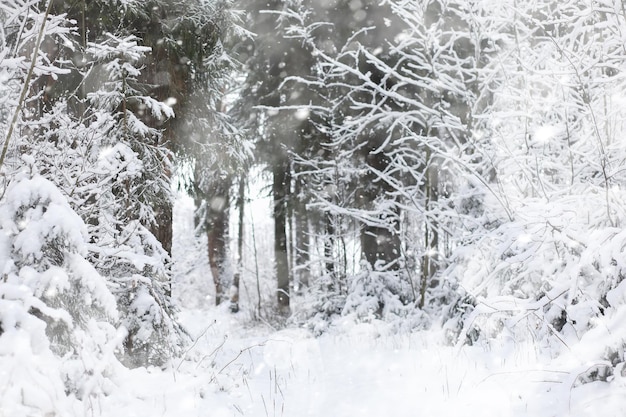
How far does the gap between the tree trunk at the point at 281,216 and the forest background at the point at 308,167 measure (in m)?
0.10

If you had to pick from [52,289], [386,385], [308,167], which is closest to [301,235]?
[308,167]

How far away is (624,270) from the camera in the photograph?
119 inches

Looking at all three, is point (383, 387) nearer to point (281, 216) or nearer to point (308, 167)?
point (308, 167)

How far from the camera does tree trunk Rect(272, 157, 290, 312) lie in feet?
46.0

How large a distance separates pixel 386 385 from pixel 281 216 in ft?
34.1

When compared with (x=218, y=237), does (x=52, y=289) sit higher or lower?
lower

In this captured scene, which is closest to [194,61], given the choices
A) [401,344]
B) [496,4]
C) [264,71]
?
[496,4]

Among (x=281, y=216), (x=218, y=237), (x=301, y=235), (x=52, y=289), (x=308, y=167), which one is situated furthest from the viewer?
(x=301, y=235)

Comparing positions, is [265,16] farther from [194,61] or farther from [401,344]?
[401,344]

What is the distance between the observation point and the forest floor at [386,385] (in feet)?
10.2

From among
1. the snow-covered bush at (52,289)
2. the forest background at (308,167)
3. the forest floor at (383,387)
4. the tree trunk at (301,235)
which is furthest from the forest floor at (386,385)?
the tree trunk at (301,235)

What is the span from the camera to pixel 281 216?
1480 cm

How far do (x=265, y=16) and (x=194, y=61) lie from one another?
607cm

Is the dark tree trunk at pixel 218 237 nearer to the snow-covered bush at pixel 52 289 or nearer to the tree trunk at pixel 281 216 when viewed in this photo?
the tree trunk at pixel 281 216
